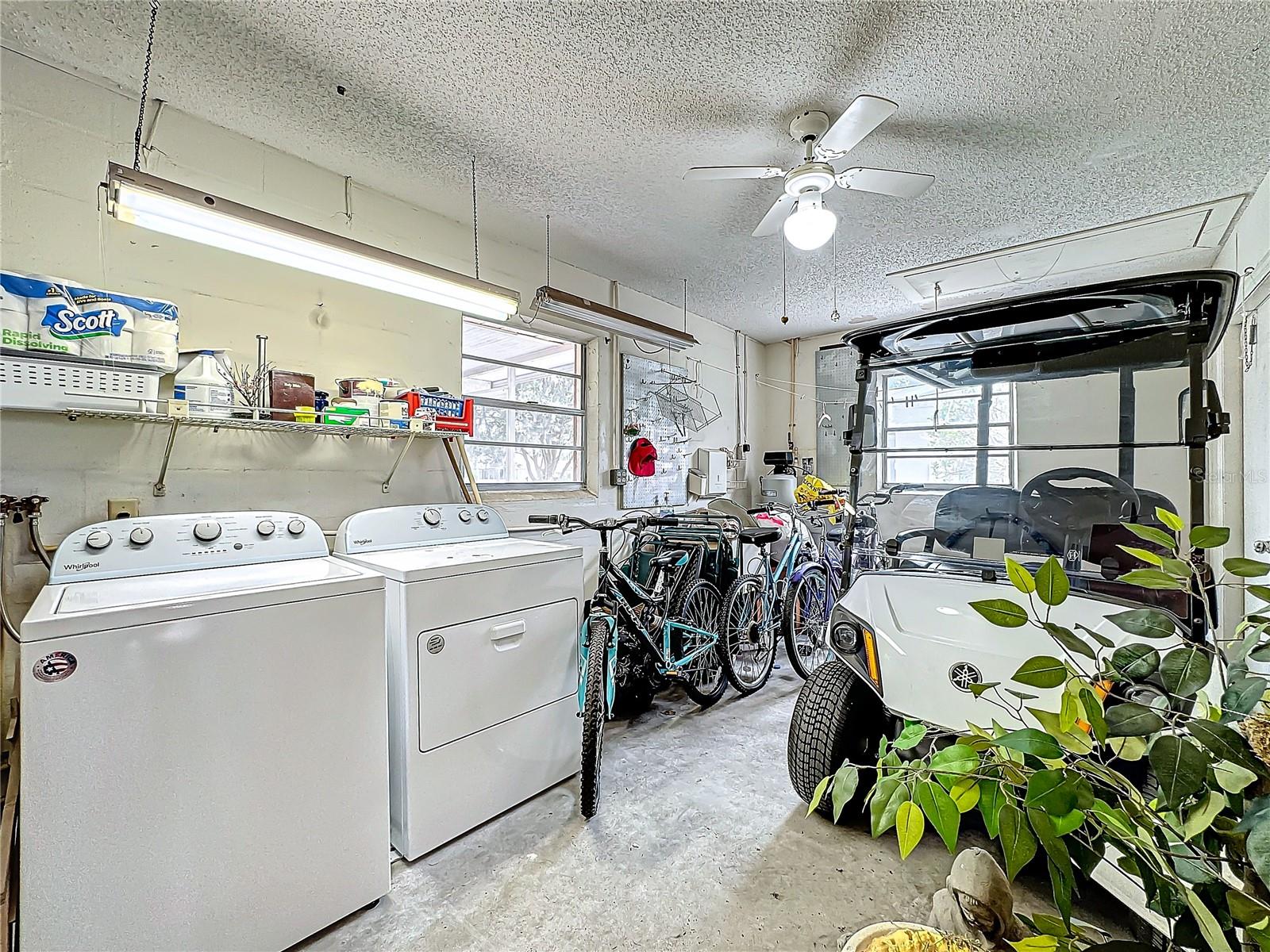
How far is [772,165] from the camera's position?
2490mm

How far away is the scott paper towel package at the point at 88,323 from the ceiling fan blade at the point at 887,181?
250 centimetres

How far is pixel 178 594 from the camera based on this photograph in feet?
4.84

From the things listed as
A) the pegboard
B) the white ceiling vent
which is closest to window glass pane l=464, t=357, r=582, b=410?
the pegboard

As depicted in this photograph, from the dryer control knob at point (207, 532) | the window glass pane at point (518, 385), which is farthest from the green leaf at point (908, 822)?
the window glass pane at point (518, 385)

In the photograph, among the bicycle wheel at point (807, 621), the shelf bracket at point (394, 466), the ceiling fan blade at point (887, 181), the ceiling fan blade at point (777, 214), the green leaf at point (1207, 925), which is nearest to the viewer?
the green leaf at point (1207, 925)

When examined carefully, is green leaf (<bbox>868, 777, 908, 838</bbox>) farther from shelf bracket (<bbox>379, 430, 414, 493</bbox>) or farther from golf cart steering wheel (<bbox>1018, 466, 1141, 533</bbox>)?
shelf bracket (<bbox>379, 430, 414, 493</bbox>)

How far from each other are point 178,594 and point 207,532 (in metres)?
0.53

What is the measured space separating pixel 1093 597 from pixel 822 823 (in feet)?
3.94

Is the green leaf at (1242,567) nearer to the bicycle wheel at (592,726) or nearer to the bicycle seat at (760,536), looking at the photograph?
the bicycle wheel at (592,726)

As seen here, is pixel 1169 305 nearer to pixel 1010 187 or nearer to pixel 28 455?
pixel 1010 187

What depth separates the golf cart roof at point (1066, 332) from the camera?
1.61 metres

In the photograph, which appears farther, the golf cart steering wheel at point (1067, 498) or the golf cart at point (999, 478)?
the golf cart steering wheel at point (1067, 498)

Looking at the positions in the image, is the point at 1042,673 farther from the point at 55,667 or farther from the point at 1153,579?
the point at 55,667

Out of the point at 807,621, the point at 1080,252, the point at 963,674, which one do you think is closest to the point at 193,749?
the point at 963,674
